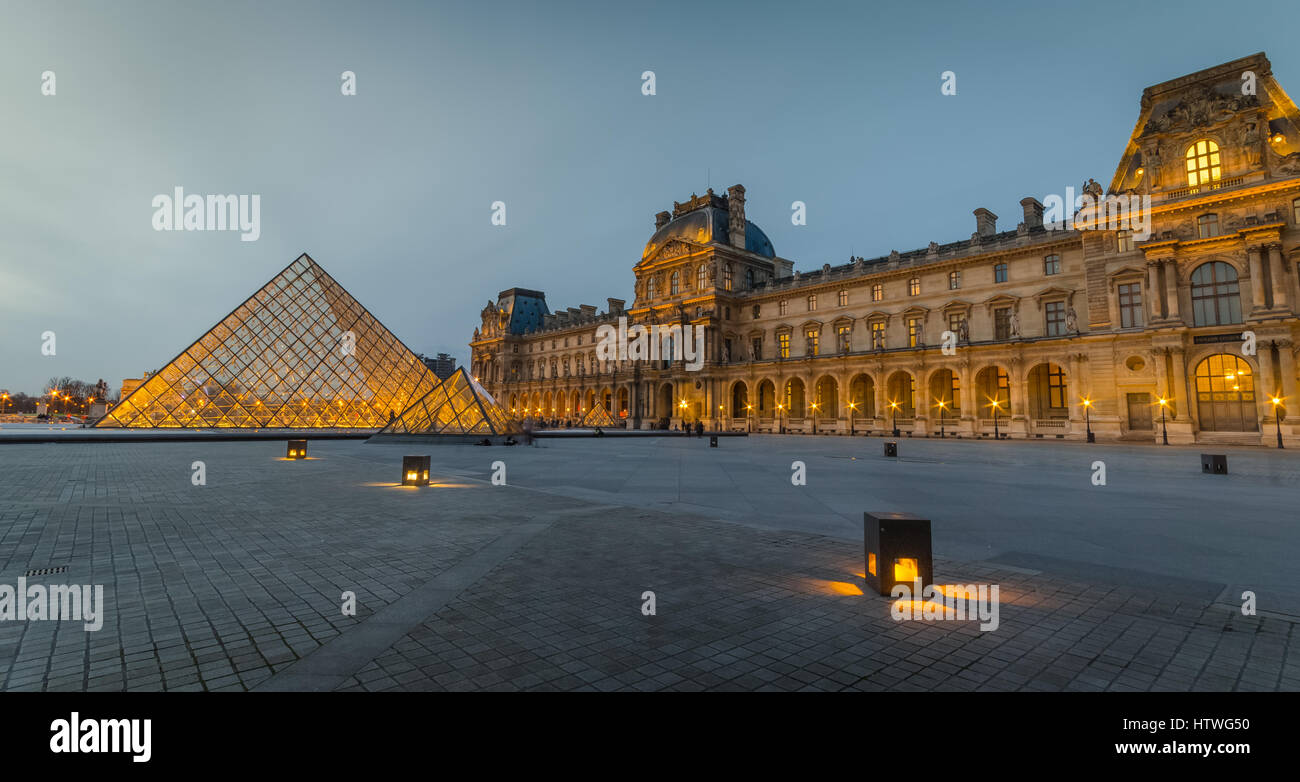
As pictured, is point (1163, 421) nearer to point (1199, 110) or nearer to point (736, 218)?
point (1199, 110)

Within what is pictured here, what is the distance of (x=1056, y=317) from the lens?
38.1 metres

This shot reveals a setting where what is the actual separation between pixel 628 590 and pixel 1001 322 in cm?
4413

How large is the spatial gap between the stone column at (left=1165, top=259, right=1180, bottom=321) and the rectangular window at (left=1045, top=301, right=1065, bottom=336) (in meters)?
6.54

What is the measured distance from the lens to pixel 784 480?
1323 cm

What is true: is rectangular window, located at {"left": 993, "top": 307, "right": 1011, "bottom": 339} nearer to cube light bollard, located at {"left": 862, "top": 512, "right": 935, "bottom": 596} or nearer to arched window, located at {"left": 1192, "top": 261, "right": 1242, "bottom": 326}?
arched window, located at {"left": 1192, "top": 261, "right": 1242, "bottom": 326}

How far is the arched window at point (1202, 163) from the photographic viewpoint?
3128cm

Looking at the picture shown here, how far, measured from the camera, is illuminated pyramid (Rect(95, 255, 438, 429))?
3750 centimetres

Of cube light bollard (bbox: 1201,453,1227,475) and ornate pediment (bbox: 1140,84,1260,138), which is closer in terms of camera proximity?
cube light bollard (bbox: 1201,453,1227,475)

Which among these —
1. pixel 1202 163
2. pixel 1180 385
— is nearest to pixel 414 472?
pixel 1180 385

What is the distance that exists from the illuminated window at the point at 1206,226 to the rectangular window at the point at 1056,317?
304 inches

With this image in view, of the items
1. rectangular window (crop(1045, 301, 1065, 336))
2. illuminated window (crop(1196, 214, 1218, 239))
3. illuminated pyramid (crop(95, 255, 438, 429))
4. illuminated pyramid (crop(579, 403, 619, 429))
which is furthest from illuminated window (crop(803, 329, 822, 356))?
illuminated pyramid (crop(95, 255, 438, 429))
